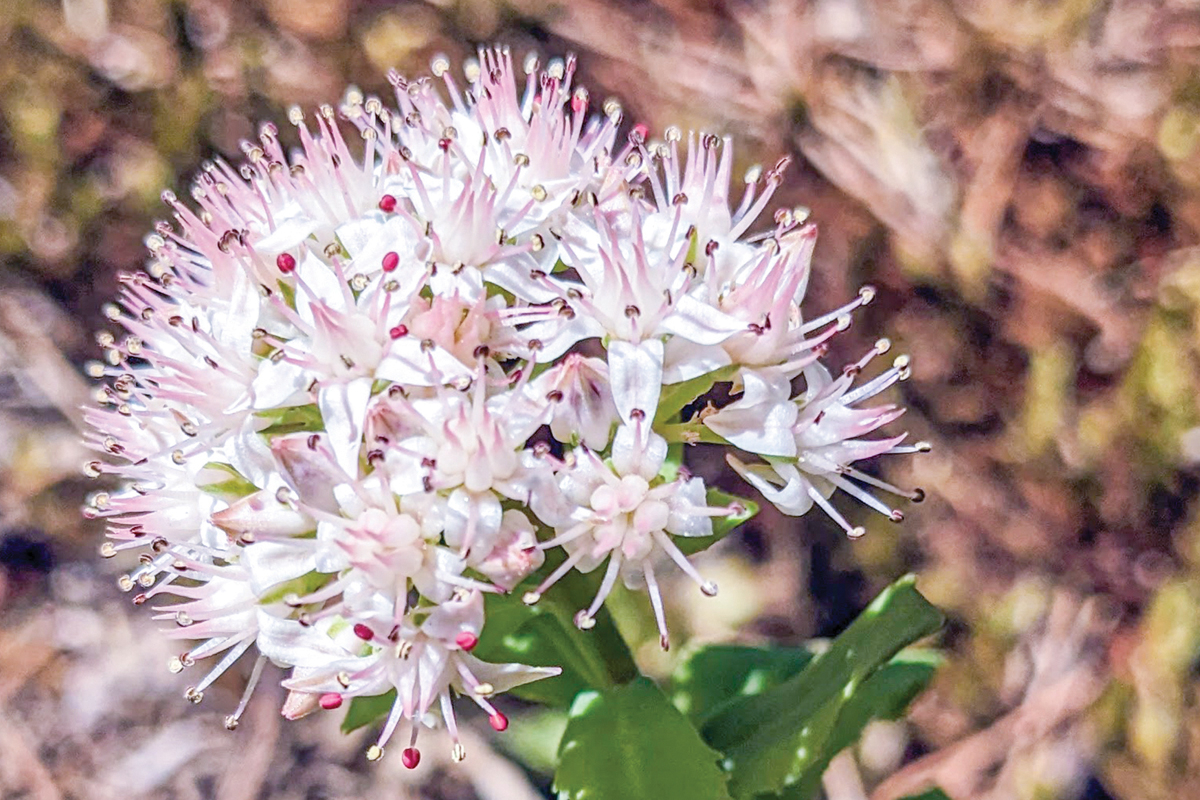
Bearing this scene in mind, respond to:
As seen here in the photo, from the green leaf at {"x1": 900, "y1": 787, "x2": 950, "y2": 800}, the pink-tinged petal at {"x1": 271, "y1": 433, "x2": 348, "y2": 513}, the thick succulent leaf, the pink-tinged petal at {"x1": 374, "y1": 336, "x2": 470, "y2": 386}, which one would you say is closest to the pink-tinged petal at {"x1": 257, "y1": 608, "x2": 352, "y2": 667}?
the pink-tinged petal at {"x1": 271, "y1": 433, "x2": 348, "y2": 513}

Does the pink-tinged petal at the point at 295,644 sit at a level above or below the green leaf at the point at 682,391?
below

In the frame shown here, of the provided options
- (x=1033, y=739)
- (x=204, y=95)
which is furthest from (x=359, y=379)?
(x=204, y=95)

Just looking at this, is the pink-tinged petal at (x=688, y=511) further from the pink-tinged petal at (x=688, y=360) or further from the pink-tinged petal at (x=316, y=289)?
the pink-tinged petal at (x=316, y=289)

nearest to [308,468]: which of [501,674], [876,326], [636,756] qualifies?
[501,674]

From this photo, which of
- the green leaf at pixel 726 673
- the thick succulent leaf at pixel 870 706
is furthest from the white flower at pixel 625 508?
the green leaf at pixel 726 673

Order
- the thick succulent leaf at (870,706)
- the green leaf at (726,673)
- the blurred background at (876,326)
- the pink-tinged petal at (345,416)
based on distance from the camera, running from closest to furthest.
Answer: the pink-tinged petal at (345,416) → the thick succulent leaf at (870,706) → the green leaf at (726,673) → the blurred background at (876,326)

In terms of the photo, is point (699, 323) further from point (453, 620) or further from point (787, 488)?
point (453, 620)

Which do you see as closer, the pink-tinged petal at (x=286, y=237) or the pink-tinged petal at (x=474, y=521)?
the pink-tinged petal at (x=474, y=521)
